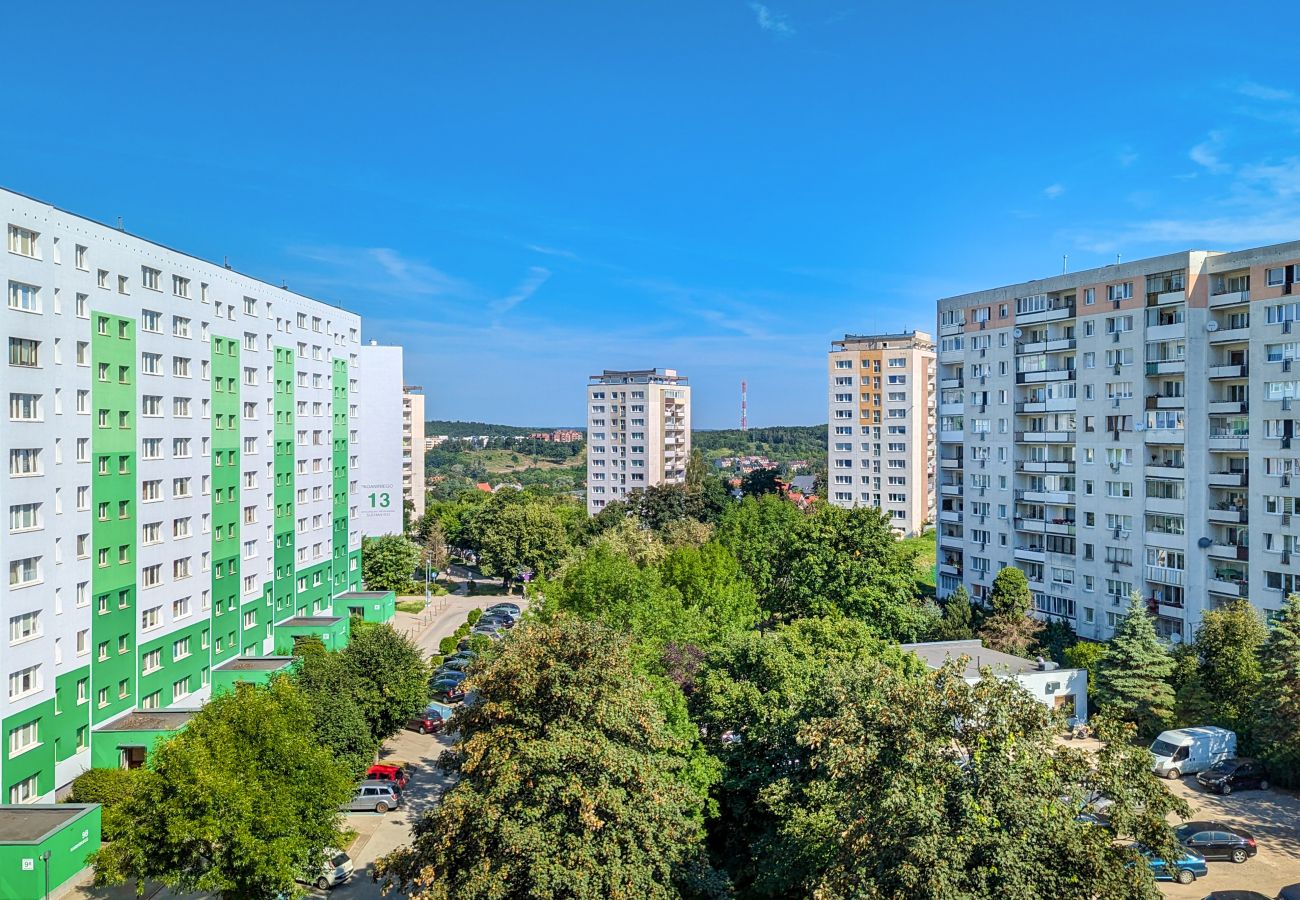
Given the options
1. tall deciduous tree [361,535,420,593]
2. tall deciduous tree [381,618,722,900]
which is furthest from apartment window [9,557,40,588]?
tall deciduous tree [361,535,420,593]

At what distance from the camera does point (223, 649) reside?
3800 cm

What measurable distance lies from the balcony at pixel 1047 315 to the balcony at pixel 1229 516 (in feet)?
40.1

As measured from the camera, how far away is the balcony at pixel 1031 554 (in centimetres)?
4862

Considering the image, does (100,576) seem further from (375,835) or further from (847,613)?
(847,613)

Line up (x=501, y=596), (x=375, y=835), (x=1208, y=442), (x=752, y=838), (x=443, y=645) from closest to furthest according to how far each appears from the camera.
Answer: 1. (x=752, y=838)
2. (x=375, y=835)
3. (x=1208, y=442)
4. (x=443, y=645)
5. (x=501, y=596)

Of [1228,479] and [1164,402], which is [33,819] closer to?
[1228,479]

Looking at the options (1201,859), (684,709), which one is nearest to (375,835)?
(684,709)

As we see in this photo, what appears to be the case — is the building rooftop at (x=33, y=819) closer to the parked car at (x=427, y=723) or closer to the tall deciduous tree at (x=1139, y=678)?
the parked car at (x=427, y=723)

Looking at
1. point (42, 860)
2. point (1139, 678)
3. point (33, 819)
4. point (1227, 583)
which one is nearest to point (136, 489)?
point (33, 819)

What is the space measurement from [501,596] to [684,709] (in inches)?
1886

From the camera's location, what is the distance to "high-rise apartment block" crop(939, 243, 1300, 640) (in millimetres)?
38219

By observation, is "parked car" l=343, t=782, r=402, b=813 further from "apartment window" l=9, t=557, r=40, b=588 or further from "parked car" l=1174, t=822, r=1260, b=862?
"parked car" l=1174, t=822, r=1260, b=862

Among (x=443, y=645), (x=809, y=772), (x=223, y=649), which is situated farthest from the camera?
(x=443, y=645)

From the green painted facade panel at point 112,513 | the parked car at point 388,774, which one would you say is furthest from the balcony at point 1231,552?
the green painted facade panel at point 112,513
